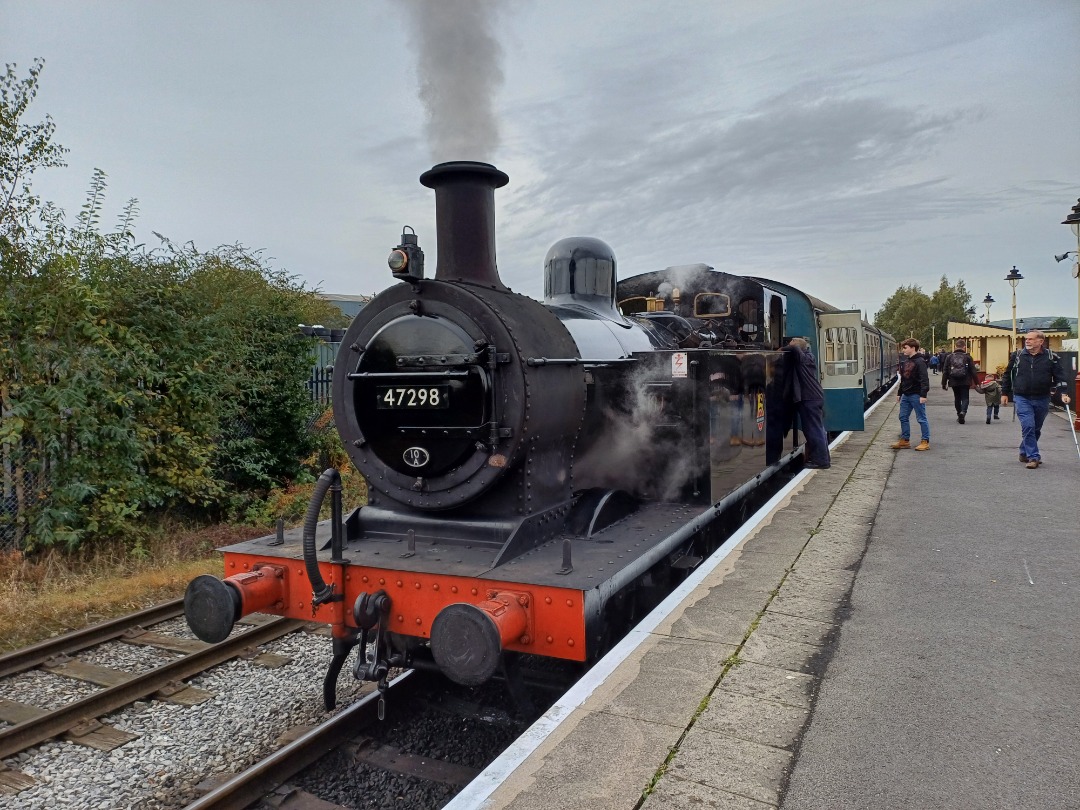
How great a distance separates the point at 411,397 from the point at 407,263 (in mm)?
636

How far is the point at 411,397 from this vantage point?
139 inches

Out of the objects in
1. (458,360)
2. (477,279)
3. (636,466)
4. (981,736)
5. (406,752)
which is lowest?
(406,752)

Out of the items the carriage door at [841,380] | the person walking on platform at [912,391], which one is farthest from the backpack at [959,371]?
the carriage door at [841,380]

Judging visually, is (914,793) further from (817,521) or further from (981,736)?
(817,521)

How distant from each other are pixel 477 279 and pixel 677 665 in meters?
2.06

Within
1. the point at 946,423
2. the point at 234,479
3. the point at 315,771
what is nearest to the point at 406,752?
the point at 315,771

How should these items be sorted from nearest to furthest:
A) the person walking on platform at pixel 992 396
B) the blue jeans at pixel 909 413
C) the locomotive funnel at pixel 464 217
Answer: the locomotive funnel at pixel 464 217
the blue jeans at pixel 909 413
the person walking on platform at pixel 992 396

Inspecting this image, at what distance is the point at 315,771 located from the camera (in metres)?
3.18

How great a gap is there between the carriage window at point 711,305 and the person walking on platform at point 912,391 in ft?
13.5

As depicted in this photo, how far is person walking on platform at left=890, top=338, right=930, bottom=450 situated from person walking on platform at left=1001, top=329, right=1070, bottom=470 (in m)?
1.53

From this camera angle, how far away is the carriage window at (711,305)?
6605 millimetres

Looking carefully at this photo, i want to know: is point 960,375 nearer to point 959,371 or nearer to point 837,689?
point 959,371

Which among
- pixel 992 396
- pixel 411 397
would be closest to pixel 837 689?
pixel 411 397

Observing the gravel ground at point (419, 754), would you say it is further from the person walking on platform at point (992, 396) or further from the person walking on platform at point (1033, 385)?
the person walking on platform at point (992, 396)
